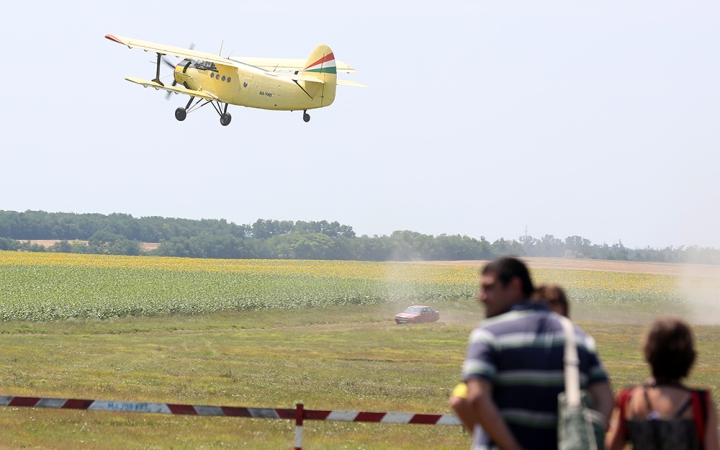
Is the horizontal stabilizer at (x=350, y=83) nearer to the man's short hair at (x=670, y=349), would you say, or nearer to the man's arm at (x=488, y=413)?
the man's short hair at (x=670, y=349)

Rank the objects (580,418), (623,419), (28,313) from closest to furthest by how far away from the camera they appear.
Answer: (580,418) < (623,419) < (28,313)

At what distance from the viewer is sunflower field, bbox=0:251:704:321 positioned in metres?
46.5

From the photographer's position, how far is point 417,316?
47.8 m

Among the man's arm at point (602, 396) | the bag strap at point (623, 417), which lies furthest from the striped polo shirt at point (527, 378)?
the bag strap at point (623, 417)

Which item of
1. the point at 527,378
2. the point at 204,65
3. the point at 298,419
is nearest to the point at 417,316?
the point at 204,65

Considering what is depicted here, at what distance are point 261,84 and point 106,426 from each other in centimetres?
2483

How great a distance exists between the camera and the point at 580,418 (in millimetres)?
4336

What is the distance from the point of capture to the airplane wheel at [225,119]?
3816 cm

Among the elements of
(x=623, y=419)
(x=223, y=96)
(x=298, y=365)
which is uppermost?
(x=223, y=96)

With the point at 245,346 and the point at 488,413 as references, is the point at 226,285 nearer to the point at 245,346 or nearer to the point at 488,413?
the point at 245,346

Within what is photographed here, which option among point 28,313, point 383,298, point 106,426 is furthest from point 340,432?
point 383,298

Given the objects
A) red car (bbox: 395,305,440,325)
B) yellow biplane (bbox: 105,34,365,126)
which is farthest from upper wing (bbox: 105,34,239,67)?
red car (bbox: 395,305,440,325)

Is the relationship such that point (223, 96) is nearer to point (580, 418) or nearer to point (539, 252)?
point (580, 418)

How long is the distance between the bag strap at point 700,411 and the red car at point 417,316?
4261 cm
